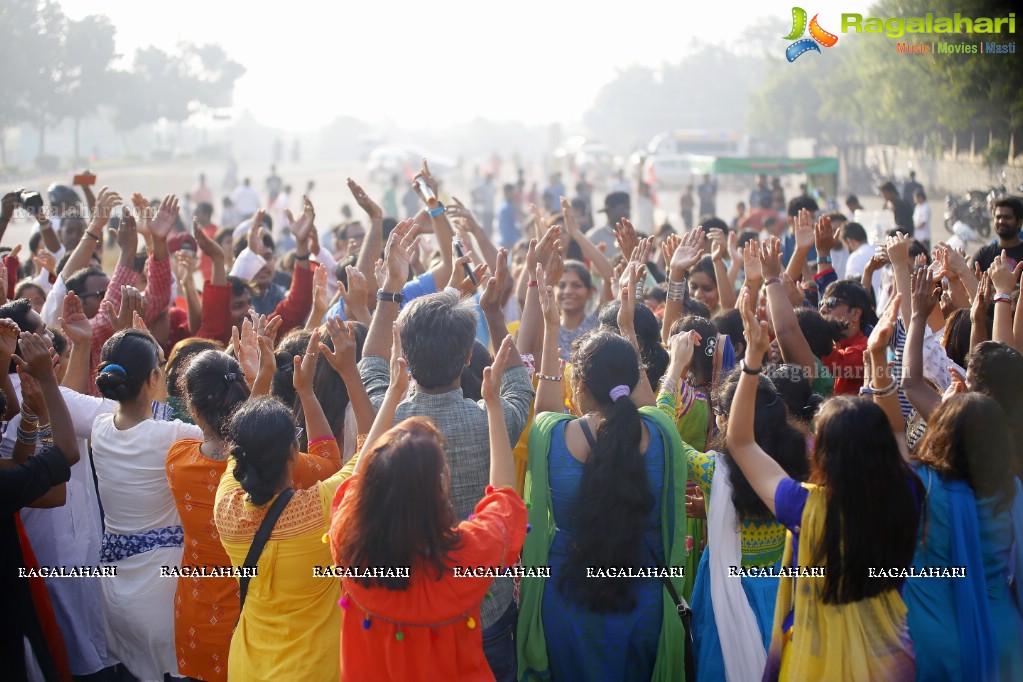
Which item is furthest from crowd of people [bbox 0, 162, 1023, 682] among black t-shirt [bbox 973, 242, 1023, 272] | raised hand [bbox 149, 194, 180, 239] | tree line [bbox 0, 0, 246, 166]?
tree line [bbox 0, 0, 246, 166]

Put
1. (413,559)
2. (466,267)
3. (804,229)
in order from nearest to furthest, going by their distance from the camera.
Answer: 1. (413,559)
2. (466,267)
3. (804,229)

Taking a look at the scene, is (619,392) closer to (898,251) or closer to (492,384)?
(492,384)

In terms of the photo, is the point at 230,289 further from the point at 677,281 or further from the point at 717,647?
the point at 717,647

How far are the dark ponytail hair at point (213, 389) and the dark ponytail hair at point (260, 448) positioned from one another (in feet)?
1.36

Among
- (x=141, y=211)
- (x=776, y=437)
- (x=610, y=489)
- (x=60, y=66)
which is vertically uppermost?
(x=60, y=66)

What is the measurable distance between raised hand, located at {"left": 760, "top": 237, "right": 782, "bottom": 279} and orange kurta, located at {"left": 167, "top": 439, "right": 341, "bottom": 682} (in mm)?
2431

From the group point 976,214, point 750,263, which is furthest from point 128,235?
point 976,214

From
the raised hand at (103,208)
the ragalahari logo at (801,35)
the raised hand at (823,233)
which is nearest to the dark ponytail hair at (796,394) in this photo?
the raised hand at (823,233)

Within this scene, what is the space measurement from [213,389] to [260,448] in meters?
0.59

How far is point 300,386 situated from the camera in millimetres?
3373

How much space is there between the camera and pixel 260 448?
9.73 ft

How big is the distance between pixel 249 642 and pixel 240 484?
513mm

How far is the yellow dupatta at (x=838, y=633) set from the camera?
2.89 metres

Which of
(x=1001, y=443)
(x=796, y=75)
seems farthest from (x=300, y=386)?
(x=796, y=75)
